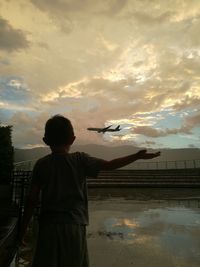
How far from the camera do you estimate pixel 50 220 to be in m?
2.53

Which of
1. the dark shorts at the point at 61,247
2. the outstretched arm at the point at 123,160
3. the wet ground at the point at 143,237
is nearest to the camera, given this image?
the dark shorts at the point at 61,247

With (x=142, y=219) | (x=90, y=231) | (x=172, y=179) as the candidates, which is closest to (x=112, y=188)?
(x=172, y=179)

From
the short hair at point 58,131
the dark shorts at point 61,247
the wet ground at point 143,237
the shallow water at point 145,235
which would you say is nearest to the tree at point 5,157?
the shallow water at point 145,235

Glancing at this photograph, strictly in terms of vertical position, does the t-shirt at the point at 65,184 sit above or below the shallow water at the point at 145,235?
above

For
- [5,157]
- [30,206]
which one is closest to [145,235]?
[30,206]

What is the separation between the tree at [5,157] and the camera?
14000 mm

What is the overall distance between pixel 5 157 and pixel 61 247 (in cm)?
1215

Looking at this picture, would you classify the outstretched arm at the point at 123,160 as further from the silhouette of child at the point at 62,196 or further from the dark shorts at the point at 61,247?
the dark shorts at the point at 61,247

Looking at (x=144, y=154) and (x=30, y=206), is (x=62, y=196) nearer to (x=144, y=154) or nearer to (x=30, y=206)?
(x=30, y=206)

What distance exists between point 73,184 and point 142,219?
8278mm

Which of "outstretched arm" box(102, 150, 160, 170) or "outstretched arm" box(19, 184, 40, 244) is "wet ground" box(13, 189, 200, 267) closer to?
"outstretched arm" box(19, 184, 40, 244)

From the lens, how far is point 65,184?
2.60 m

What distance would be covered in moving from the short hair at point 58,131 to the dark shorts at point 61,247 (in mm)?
640

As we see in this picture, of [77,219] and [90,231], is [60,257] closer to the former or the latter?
[77,219]
